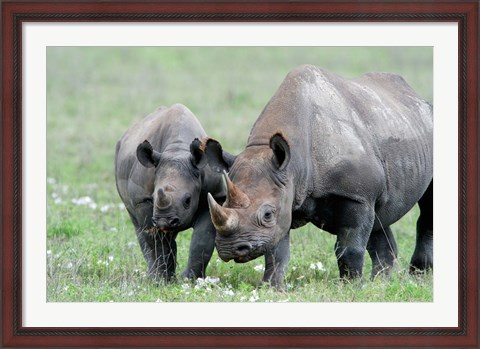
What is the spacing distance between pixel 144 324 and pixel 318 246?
3960 mm

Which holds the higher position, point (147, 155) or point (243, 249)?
point (147, 155)

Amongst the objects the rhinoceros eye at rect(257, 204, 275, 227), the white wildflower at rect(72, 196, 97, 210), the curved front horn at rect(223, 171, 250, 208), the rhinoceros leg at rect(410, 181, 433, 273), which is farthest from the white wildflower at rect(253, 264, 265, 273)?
the white wildflower at rect(72, 196, 97, 210)

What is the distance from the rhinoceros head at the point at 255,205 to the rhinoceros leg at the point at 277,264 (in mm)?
691

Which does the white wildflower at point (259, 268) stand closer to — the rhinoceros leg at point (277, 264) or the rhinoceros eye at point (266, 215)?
the rhinoceros leg at point (277, 264)

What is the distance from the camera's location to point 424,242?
13281 mm

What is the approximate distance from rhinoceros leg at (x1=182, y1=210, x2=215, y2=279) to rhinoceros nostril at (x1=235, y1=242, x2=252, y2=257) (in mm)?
1562

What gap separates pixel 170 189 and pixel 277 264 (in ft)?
4.13

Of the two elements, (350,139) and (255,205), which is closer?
(255,205)

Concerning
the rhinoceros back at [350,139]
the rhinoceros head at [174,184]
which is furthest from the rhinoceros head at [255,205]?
the rhinoceros head at [174,184]

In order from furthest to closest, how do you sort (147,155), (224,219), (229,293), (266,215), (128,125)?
(128,125)
(147,155)
(229,293)
(266,215)
(224,219)

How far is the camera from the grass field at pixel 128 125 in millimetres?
11180
